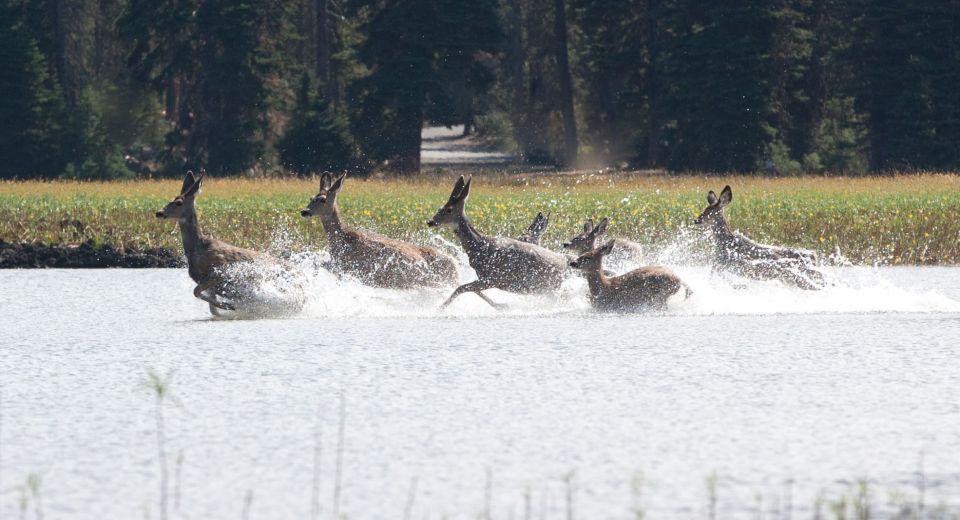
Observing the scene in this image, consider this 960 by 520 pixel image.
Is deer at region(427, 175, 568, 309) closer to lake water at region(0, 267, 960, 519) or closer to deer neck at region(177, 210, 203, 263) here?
lake water at region(0, 267, 960, 519)

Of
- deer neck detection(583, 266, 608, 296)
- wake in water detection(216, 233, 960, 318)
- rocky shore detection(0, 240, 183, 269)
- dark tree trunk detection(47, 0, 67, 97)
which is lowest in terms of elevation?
rocky shore detection(0, 240, 183, 269)

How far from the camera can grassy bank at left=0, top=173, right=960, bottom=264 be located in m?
29.1

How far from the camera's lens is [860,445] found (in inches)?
377

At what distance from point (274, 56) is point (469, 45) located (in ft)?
25.8

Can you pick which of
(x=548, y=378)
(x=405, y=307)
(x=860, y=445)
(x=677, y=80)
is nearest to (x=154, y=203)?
(x=405, y=307)

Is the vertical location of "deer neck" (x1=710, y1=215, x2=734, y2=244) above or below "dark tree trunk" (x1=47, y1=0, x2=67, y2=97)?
below

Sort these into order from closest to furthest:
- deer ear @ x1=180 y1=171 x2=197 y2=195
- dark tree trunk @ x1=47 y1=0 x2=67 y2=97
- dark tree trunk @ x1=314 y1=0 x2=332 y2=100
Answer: deer ear @ x1=180 y1=171 x2=197 y2=195 → dark tree trunk @ x1=47 y1=0 x2=67 y2=97 → dark tree trunk @ x1=314 y1=0 x2=332 y2=100

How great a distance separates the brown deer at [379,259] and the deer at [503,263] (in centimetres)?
41

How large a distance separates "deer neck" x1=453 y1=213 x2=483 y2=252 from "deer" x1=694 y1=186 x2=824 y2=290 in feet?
8.59

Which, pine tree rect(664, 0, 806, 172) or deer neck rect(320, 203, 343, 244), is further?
pine tree rect(664, 0, 806, 172)

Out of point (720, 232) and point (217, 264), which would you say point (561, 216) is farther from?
point (217, 264)

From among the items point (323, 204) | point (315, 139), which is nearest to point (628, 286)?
point (323, 204)

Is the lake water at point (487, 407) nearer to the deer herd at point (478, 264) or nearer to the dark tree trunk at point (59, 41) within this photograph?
the deer herd at point (478, 264)

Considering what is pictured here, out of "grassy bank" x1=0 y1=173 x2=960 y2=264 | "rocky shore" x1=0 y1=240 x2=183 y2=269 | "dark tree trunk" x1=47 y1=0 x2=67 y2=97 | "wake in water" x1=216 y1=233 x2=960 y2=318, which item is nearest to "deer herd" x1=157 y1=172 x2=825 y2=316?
"wake in water" x1=216 y1=233 x2=960 y2=318
